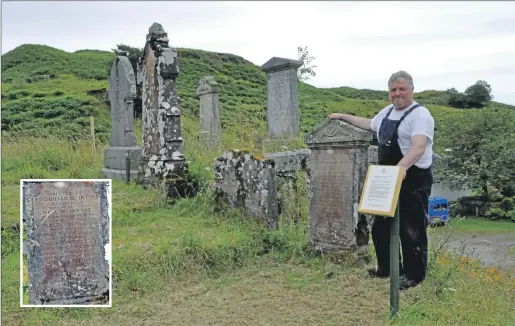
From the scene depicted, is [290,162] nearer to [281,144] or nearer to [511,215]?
[281,144]

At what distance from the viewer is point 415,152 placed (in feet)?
13.0

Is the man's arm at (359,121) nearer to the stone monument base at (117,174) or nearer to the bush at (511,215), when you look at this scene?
the stone monument base at (117,174)

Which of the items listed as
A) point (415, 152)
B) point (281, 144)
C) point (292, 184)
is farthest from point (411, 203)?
point (281, 144)

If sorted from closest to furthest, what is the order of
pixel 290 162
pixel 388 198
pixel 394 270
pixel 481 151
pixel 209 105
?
pixel 388 198
pixel 394 270
pixel 290 162
pixel 209 105
pixel 481 151

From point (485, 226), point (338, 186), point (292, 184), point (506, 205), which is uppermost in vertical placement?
point (338, 186)

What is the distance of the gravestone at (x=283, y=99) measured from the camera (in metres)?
12.4

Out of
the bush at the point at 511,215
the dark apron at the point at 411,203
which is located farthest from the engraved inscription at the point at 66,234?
the bush at the point at 511,215

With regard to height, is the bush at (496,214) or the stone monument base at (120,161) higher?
the stone monument base at (120,161)

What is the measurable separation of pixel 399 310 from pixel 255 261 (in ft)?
6.76

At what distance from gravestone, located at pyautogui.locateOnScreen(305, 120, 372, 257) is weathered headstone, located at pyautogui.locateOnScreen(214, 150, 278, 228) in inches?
31.2

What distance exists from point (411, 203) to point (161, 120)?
4735mm

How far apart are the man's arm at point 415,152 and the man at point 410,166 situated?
2.2 inches

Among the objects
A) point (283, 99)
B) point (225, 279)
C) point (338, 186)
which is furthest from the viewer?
point (283, 99)

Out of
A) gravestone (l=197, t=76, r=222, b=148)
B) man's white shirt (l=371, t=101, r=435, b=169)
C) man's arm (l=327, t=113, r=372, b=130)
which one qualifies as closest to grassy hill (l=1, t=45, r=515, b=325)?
man's white shirt (l=371, t=101, r=435, b=169)
